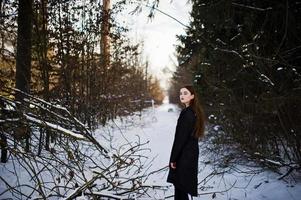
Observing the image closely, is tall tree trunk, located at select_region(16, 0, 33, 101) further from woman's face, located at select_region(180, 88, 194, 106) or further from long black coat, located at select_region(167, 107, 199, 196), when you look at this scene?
long black coat, located at select_region(167, 107, 199, 196)

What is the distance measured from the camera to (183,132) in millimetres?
5176

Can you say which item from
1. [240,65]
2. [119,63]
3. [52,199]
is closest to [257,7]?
[240,65]

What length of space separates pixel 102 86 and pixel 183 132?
961cm

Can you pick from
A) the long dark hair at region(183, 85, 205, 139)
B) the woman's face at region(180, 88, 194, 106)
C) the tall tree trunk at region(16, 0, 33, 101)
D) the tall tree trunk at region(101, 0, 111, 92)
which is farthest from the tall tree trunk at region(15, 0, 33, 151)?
the long dark hair at region(183, 85, 205, 139)

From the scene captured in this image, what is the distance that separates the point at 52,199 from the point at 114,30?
9207 millimetres

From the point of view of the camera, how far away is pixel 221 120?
9391mm

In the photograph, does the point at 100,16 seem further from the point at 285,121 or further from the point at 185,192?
the point at 185,192

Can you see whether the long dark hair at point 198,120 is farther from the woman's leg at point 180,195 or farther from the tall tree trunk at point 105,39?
the tall tree trunk at point 105,39

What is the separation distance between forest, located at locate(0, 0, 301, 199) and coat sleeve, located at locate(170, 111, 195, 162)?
2.55 feet

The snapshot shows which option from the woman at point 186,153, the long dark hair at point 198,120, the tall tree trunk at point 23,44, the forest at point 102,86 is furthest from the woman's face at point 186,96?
the tall tree trunk at point 23,44

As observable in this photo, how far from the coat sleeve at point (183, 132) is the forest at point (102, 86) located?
776mm

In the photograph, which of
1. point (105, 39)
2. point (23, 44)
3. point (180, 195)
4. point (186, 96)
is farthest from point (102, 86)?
point (180, 195)

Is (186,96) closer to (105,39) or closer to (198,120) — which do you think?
(198,120)

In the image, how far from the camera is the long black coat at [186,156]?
17.0 feet
